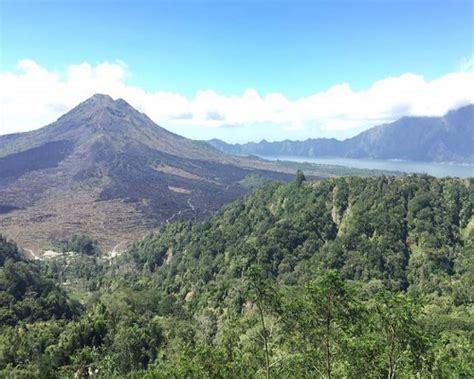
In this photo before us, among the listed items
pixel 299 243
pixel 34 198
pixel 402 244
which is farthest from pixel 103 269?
pixel 34 198

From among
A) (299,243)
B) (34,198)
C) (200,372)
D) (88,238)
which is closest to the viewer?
(200,372)

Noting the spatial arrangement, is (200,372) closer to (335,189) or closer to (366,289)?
(366,289)

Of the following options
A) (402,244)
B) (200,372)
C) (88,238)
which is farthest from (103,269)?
(200,372)

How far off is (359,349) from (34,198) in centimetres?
19301

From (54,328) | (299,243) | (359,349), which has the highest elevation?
(359,349)

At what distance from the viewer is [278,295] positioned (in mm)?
17922

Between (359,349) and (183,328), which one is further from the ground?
(359,349)

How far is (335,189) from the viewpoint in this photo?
80000 mm

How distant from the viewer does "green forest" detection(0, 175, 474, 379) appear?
17.3 metres

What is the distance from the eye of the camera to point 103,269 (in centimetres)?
9888

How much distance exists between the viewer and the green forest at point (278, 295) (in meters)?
17.3

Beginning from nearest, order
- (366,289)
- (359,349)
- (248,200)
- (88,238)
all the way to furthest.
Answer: (359,349) → (366,289) → (248,200) → (88,238)

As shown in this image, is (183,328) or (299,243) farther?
(299,243)

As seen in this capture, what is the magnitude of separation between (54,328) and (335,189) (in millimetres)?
50130
